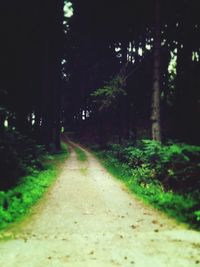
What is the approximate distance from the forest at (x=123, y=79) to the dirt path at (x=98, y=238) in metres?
0.90

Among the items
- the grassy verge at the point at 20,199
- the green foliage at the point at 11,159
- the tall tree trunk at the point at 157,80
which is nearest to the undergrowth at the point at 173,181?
the tall tree trunk at the point at 157,80

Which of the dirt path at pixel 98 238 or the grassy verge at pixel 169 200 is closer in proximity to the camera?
the dirt path at pixel 98 238

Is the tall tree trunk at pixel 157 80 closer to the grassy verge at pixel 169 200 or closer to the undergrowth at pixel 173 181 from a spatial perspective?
the undergrowth at pixel 173 181

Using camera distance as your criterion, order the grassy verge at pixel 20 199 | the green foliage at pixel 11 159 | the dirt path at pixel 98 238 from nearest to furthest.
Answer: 1. the dirt path at pixel 98 238
2. the grassy verge at pixel 20 199
3. the green foliage at pixel 11 159

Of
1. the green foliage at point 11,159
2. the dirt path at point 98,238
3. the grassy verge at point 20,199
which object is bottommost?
the dirt path at point 98,238

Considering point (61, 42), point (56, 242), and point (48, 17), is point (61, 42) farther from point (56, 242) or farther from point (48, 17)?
point (56, 242)

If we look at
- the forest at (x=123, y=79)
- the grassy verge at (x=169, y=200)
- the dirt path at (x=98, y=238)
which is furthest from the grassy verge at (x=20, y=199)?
the grassy verge at (x=169, y=200)

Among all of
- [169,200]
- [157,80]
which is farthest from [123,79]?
[169,200]

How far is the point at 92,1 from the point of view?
26016 millimetres

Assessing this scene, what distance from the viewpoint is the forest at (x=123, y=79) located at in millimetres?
11805

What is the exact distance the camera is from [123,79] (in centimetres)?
1939

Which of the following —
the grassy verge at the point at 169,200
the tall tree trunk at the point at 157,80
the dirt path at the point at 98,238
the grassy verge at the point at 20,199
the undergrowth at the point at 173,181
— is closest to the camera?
the dirt path at the point at 98,238

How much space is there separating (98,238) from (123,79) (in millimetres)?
13583

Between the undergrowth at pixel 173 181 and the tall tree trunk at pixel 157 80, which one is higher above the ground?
the tall tree trunk at pixel 157 80
